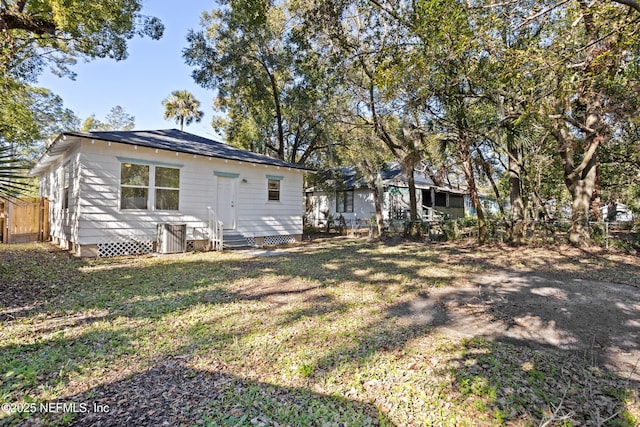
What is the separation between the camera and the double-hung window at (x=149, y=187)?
894 cm

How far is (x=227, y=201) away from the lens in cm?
1105

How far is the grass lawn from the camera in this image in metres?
2.30

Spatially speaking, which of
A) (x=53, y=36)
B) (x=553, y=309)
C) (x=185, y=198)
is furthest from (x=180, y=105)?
(x=553, y=309)

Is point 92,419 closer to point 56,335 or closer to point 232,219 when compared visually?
point 56,335

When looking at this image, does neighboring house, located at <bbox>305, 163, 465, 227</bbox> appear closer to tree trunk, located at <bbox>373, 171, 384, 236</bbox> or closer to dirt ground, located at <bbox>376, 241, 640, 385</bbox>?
tree trunk, located at <bbox>373, 171, 384, 236</bbox>

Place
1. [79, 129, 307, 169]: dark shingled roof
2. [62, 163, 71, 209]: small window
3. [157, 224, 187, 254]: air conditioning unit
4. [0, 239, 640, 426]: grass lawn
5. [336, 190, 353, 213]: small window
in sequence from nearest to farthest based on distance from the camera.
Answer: [0, 239, 640, 426]: grass lawn
[79, 129, 307, 169]: dark shingled roof
[157, 224, 187, 254]: air conditioning unit
[62, 163, 71, 209]: small window
[336, 190, 353, 213]: small window

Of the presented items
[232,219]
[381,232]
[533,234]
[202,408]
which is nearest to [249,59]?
[232,219]

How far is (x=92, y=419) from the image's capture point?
2168 mm

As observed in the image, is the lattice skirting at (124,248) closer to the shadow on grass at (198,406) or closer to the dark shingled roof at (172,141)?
the dark shingled roof at (172,141)

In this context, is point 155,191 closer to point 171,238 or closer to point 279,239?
point 171,238

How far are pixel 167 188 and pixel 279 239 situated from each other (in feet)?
15.2

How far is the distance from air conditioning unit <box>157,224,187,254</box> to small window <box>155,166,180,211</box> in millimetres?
799

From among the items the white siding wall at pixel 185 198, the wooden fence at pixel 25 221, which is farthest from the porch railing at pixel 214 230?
the wooden fence at pixel 25 221

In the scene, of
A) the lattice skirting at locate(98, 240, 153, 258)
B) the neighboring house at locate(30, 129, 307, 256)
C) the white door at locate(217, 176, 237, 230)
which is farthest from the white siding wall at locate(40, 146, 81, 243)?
the white door at locate(217, 176, 237, 230)
